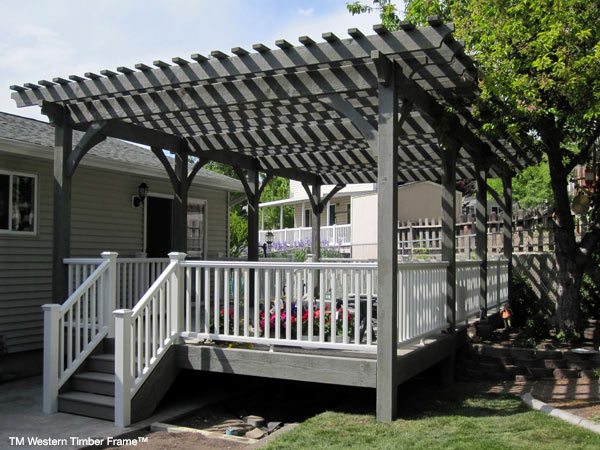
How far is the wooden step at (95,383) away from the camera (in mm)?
6223

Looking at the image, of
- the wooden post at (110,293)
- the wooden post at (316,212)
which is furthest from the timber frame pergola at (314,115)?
the wooden post at (316,212)

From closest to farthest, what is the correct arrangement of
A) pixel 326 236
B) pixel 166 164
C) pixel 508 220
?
1. pixel 166 164
2. pixel 508 220
3. pixel 326 236

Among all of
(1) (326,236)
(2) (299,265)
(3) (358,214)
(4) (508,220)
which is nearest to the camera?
(2) (299,265)

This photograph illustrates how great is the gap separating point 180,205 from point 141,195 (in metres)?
1.47

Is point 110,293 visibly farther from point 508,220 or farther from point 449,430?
point 508,220

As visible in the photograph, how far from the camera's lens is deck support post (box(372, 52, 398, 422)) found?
5473 millimetres

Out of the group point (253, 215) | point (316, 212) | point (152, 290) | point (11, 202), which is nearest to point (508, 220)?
point (316, 212)

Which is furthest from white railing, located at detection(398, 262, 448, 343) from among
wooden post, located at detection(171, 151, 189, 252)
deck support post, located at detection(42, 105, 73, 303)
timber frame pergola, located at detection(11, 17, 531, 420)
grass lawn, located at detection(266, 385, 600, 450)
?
deck support post, located at detection(42, 105, 73, 303)

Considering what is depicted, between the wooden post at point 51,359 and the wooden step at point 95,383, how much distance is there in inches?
10.0

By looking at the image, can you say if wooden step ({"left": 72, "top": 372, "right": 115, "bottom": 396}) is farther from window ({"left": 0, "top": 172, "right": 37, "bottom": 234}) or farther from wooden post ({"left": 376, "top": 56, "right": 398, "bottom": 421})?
window ({"left": 0, "top": 172, "right": 37, "bottom": 234})

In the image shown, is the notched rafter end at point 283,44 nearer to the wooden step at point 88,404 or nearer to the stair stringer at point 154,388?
the stair stringer at point 154,388

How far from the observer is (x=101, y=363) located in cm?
660

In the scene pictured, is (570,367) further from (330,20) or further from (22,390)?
(330,20)

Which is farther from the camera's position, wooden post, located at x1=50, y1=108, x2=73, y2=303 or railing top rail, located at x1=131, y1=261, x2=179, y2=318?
wooden post, located at x1=50, y1=108, x2=73, y2=303
